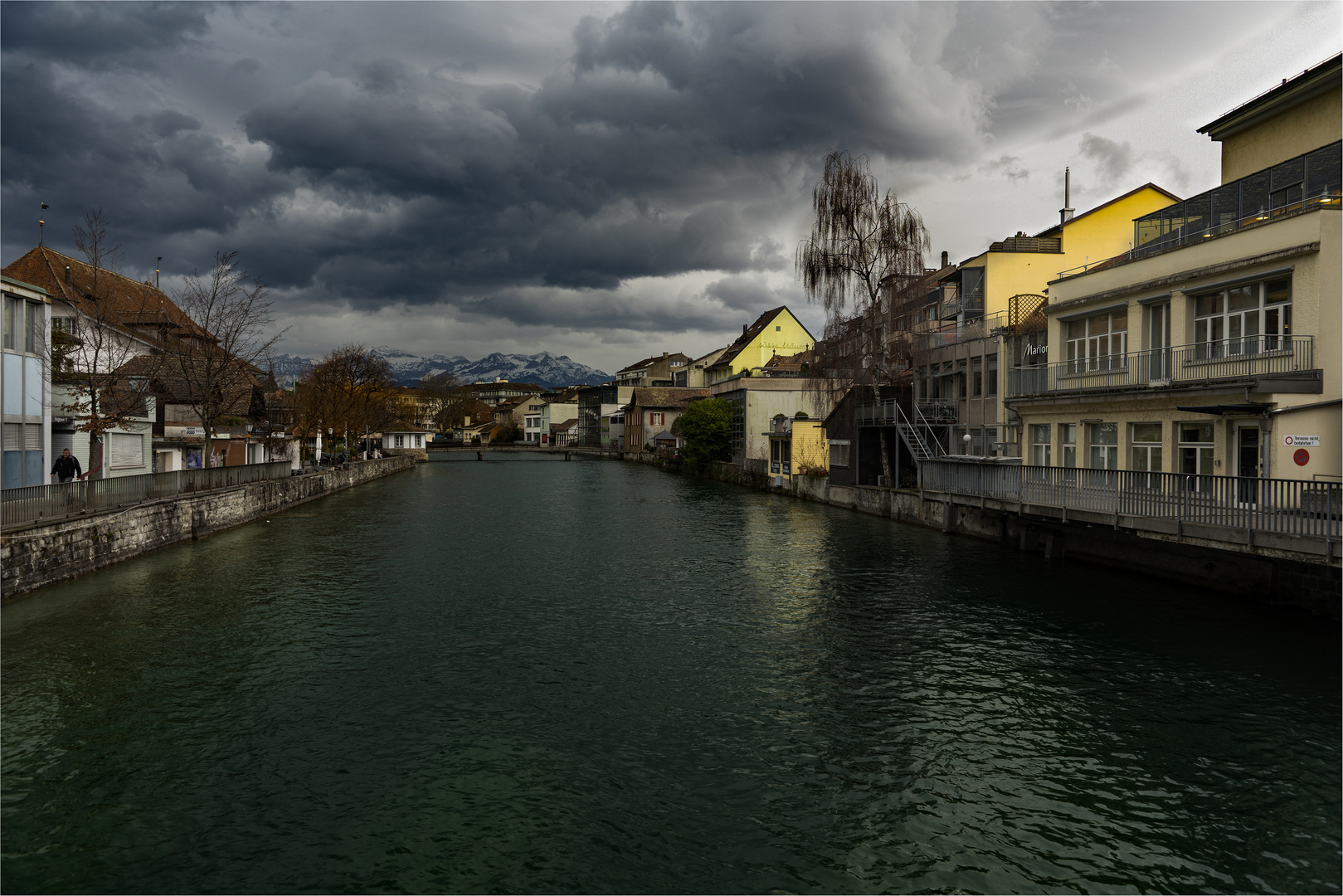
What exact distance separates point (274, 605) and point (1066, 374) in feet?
87.2

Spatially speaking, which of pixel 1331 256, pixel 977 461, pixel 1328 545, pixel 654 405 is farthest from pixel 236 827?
pixel 654 405

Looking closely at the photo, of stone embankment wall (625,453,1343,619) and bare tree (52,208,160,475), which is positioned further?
bare tree (52,208,160,475)

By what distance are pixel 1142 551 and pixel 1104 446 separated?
4699mm

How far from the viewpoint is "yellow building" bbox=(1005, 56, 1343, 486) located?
59.8 ft

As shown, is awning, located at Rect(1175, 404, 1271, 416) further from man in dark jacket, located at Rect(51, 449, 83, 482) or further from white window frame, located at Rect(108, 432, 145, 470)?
white window frame, located at Rect(108, 432, 145, 470)

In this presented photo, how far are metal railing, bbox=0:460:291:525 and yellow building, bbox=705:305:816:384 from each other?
223 ft

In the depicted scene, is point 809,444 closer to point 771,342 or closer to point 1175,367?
point 1175,367

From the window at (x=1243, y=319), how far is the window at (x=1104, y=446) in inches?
171

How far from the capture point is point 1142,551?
2259 cm

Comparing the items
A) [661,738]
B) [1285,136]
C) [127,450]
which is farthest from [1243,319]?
[127,450]

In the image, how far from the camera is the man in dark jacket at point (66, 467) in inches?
1024

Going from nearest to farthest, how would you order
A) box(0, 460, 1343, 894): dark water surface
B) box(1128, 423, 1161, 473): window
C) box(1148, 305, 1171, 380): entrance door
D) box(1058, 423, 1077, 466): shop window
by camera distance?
box(0, 460, 1343, 894): dark water surface
box(1148, 305, 1171, 380): entrance door
box(1128, 423, 1161, 473): window
box(1058, 423, 1077, 466): shop window

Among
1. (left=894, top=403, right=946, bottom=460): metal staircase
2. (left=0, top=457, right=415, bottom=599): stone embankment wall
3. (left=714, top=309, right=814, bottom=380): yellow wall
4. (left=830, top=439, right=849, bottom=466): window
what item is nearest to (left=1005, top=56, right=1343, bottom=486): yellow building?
(left=894, top=403, right=946, bottom=460): metal staircase

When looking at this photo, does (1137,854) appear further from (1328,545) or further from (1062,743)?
(1328,545)
